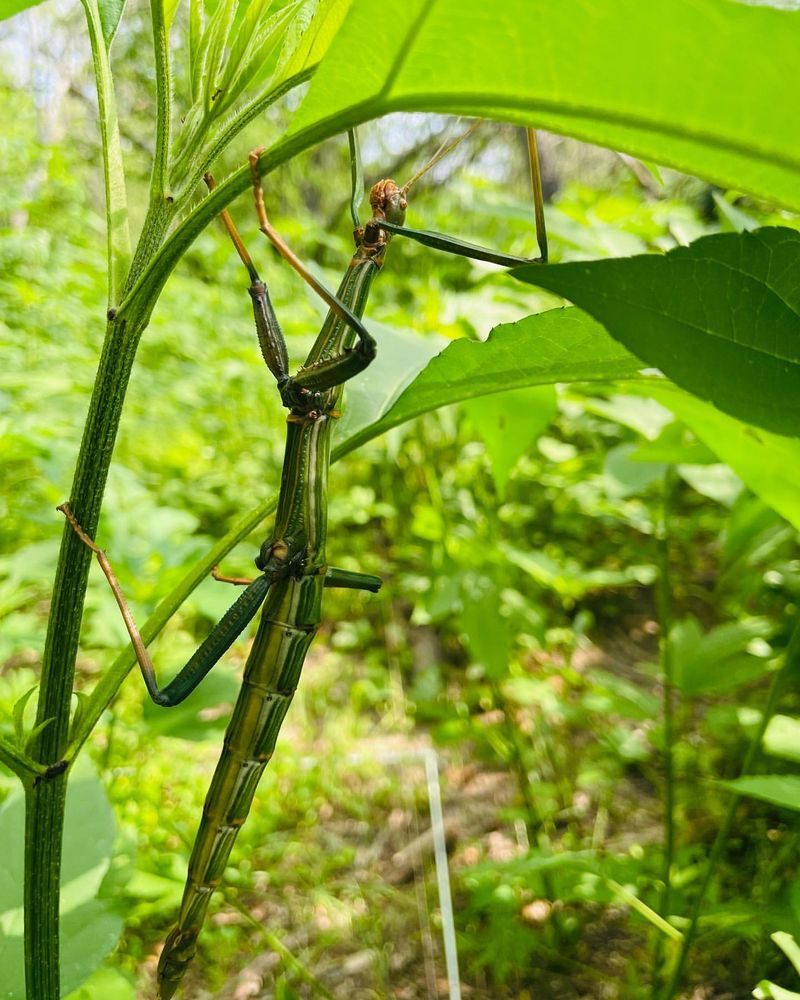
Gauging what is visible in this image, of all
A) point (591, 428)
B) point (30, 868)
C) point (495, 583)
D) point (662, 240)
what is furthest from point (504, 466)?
point (591, 428)

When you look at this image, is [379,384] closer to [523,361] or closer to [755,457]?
[523,361]

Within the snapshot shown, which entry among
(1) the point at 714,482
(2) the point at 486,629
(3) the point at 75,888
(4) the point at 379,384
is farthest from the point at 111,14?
(2) the point at 486,629

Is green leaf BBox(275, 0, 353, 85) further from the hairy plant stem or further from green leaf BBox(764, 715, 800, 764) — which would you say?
green leaf BBox(764, 715, 800, 764)

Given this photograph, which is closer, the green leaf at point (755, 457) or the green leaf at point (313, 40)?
the green leaf at point (313, 40)

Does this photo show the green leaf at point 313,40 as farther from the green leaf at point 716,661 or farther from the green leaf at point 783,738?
the green leaf at point 716,661

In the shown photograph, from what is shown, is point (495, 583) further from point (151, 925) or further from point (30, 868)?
point (30, 868)

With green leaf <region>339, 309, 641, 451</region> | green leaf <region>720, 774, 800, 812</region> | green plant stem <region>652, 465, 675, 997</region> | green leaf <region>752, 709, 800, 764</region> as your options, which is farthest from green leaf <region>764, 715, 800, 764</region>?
green leaf <region>339, 309, 641, 451</region>

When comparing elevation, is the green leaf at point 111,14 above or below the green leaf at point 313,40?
above

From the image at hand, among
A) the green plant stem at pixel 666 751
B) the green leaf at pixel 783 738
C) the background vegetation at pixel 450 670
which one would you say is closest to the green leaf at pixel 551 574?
the background vegetation at pixel 450 670
